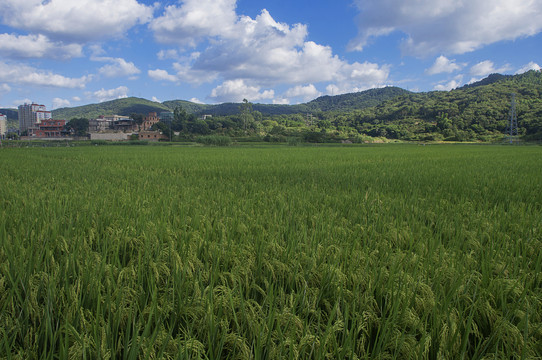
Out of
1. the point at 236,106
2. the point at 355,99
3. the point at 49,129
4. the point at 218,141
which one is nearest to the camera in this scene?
the point at 218,141

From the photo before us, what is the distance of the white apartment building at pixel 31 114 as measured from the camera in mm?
136625

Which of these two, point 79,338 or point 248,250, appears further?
point 248,250

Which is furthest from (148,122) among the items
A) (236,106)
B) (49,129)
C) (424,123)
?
(424,123)

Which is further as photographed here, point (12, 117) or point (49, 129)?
point (12, 117)

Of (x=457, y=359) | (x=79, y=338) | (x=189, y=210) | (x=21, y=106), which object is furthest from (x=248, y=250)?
(x=21, y=106)

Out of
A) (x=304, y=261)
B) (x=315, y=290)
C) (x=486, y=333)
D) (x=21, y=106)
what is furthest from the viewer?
(x=21, y=106)

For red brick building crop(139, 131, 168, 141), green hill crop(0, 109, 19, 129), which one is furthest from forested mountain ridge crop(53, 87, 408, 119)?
red brick building crop(139, 131, 168, 141)

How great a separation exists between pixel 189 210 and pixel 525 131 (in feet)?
234

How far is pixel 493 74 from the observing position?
127125 millimetres

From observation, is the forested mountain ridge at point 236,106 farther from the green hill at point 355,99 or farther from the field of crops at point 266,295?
the field of crops at point 266,295

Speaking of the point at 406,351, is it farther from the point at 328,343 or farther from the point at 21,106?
the point at 21,106

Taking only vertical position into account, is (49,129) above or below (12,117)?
below

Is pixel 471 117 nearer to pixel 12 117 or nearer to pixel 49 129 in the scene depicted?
pixel 49 129

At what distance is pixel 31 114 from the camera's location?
13775 cm
